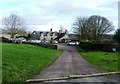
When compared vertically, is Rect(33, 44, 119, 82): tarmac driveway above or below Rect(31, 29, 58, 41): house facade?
below

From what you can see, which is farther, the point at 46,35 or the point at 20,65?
the point at 46,35

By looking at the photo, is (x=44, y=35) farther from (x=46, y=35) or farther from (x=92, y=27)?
(x=92, y=27)

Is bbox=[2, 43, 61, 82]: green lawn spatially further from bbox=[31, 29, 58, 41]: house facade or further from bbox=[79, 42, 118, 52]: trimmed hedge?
bbox=[31, 29, 58, 41]: house facade

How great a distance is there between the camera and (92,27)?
82.2m

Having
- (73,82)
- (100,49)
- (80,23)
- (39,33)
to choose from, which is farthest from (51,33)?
(73,82)

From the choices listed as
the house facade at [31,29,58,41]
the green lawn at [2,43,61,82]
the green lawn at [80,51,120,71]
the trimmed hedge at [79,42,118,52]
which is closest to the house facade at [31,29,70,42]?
the house facade at [31,29,58,41]

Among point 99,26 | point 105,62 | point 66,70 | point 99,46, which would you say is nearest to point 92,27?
point 99,26

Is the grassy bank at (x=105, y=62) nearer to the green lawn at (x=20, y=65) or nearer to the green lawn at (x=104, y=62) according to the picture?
the green lawn at (x=104, y=62)

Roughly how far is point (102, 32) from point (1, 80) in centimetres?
7508

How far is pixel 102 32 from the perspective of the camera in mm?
84875

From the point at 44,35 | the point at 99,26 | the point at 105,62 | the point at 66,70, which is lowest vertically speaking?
the point at 105,62

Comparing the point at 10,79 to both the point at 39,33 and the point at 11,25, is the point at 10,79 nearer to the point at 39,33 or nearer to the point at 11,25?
the point at 11,25

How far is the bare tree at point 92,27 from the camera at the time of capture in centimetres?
8156

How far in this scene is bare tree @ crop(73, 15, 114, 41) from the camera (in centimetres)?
8156
